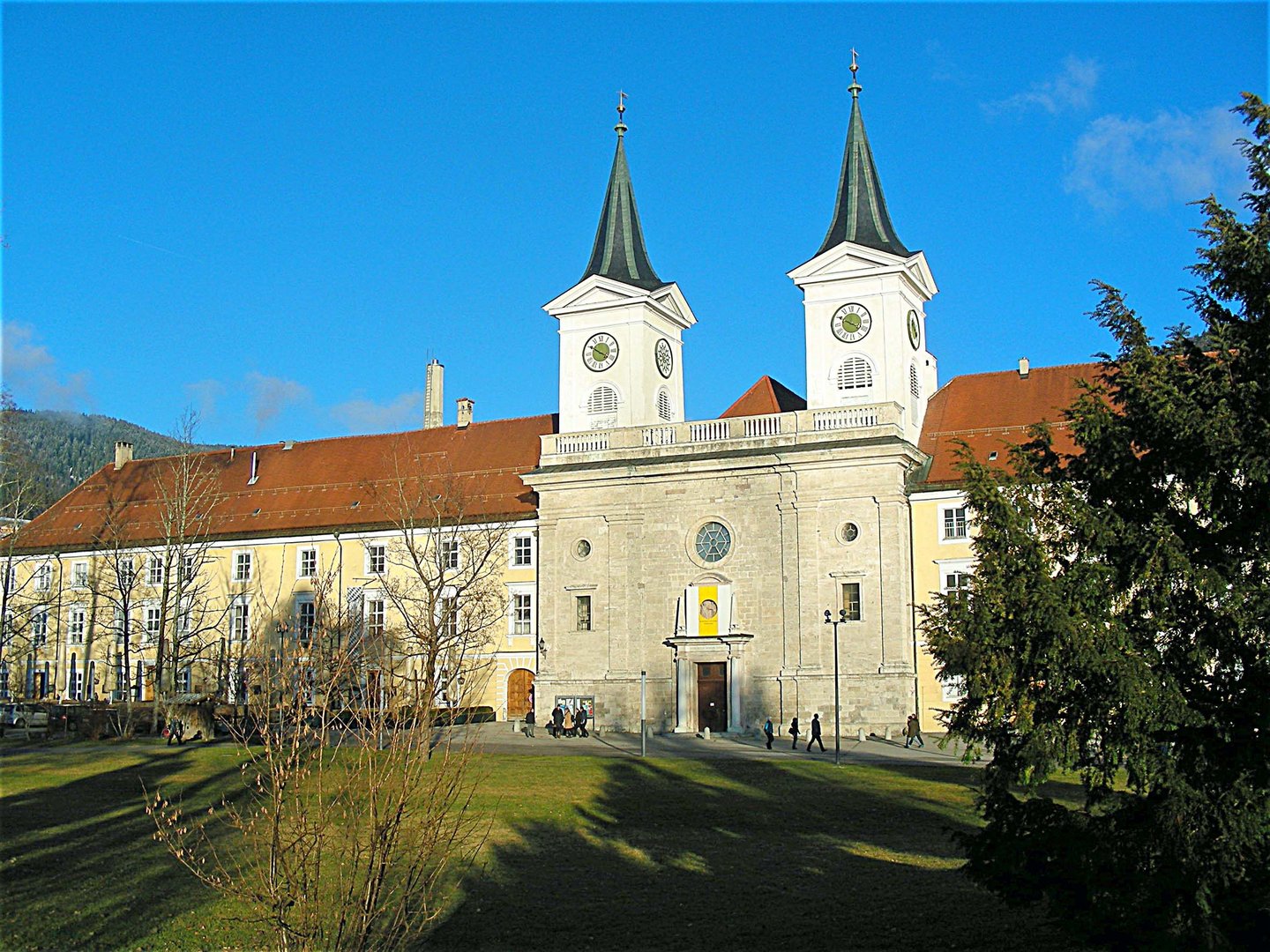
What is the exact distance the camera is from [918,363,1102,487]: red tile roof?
4728cm

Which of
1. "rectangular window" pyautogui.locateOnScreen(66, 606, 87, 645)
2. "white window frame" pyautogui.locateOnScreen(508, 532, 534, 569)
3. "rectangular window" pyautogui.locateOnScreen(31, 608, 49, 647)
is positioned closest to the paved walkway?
"white window frame" pyautogui.locateOnScreen(508, 532, 534, 569)

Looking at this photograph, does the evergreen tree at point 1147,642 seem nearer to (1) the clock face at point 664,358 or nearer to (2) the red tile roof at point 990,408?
(2) the red tile roof at point 990,408

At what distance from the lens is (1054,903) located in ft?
45.4

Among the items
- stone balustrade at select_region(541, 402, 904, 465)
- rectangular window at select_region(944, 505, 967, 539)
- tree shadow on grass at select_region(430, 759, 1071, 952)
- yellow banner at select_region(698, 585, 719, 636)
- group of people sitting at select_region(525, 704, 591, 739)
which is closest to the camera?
tree shadow on grass at select_region(430, 759, 1071, 952)

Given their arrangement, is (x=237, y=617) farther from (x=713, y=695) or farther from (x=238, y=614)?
(x=713, y=695)

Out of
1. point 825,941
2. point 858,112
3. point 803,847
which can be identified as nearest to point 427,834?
point 825,941

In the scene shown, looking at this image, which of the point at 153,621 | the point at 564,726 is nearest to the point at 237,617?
the point at 153,621

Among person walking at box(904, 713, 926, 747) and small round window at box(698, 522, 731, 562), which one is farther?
small round window at box(698, 522, 731, 562)

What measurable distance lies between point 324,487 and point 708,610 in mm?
22453

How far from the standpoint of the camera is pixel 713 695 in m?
46.5

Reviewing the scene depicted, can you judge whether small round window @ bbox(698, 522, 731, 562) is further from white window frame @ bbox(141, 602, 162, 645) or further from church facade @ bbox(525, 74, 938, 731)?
white window frame @ bbox(141, 602, 162, 645)

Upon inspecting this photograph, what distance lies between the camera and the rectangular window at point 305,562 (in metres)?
57.8

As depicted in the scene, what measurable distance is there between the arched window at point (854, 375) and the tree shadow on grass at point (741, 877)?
1959 cm

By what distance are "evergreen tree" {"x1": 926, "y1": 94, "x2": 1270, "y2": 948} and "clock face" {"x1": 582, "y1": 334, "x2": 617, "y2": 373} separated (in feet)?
121
